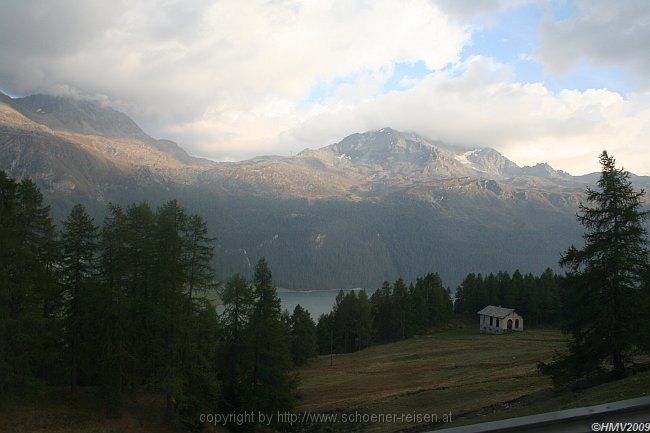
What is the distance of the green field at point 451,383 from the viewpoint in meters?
25.8

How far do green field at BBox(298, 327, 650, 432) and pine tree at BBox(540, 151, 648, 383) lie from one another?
180 cm

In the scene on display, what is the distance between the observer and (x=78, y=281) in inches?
1334

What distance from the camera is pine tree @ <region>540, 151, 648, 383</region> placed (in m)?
24.8

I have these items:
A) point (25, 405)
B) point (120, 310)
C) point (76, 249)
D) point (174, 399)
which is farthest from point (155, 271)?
point (25, 405)

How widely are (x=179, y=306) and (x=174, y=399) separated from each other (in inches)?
248

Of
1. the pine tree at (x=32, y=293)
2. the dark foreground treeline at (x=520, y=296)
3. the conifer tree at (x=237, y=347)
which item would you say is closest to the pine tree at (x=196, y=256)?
the conifer tree at (x=237, y=347)

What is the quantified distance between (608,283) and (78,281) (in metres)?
36.2

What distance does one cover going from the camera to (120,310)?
3106 centimetres

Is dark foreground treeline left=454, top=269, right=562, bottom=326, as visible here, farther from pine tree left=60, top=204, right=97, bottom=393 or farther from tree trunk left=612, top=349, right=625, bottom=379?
pine tree left=60, top=204, right=97, bottom=393

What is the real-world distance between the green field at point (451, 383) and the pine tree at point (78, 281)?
2014 centimetres

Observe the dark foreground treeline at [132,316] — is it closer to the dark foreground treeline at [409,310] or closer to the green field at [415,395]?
the green field at [415,395]

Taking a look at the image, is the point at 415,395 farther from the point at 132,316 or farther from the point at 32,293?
the point at 32,293

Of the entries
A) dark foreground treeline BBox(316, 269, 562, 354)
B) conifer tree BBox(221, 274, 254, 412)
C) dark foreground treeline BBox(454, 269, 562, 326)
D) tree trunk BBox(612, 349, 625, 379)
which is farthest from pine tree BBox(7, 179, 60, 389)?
dark foreground treeline BBox(454, 269, 562, 326)

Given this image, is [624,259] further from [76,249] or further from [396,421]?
[76,249]
